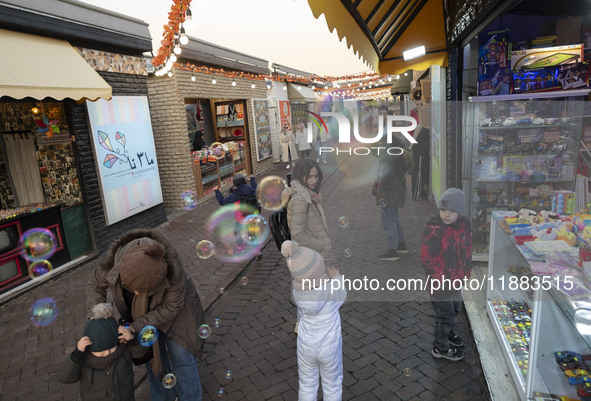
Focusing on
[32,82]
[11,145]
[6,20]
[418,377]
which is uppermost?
[6,20]

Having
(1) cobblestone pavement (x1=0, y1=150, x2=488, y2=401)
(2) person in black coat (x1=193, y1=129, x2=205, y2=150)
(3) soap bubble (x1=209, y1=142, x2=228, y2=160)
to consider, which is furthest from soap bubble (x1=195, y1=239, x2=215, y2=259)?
(2) person in black coat (x1=193, y1=129, x2=205, y2=150)

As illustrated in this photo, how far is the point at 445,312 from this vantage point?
3639mm

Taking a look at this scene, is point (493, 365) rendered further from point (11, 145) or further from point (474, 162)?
point (11, 145)

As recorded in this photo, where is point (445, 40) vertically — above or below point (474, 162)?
above

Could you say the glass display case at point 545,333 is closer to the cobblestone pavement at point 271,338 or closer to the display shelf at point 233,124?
the cobblestone pavement at point 271,338

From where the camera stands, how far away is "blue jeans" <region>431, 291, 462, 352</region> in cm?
362

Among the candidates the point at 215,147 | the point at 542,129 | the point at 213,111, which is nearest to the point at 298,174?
the point at 542,129

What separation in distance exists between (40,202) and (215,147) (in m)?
6.18

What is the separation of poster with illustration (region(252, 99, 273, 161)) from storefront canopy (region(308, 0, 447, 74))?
28.9ft

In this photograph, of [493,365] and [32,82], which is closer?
[493,365]

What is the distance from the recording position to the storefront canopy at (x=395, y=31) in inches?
177

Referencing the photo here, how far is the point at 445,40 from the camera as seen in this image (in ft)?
19.3

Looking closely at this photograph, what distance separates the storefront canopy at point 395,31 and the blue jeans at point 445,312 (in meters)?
2.77

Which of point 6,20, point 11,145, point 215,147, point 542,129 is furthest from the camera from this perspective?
point 215,147
